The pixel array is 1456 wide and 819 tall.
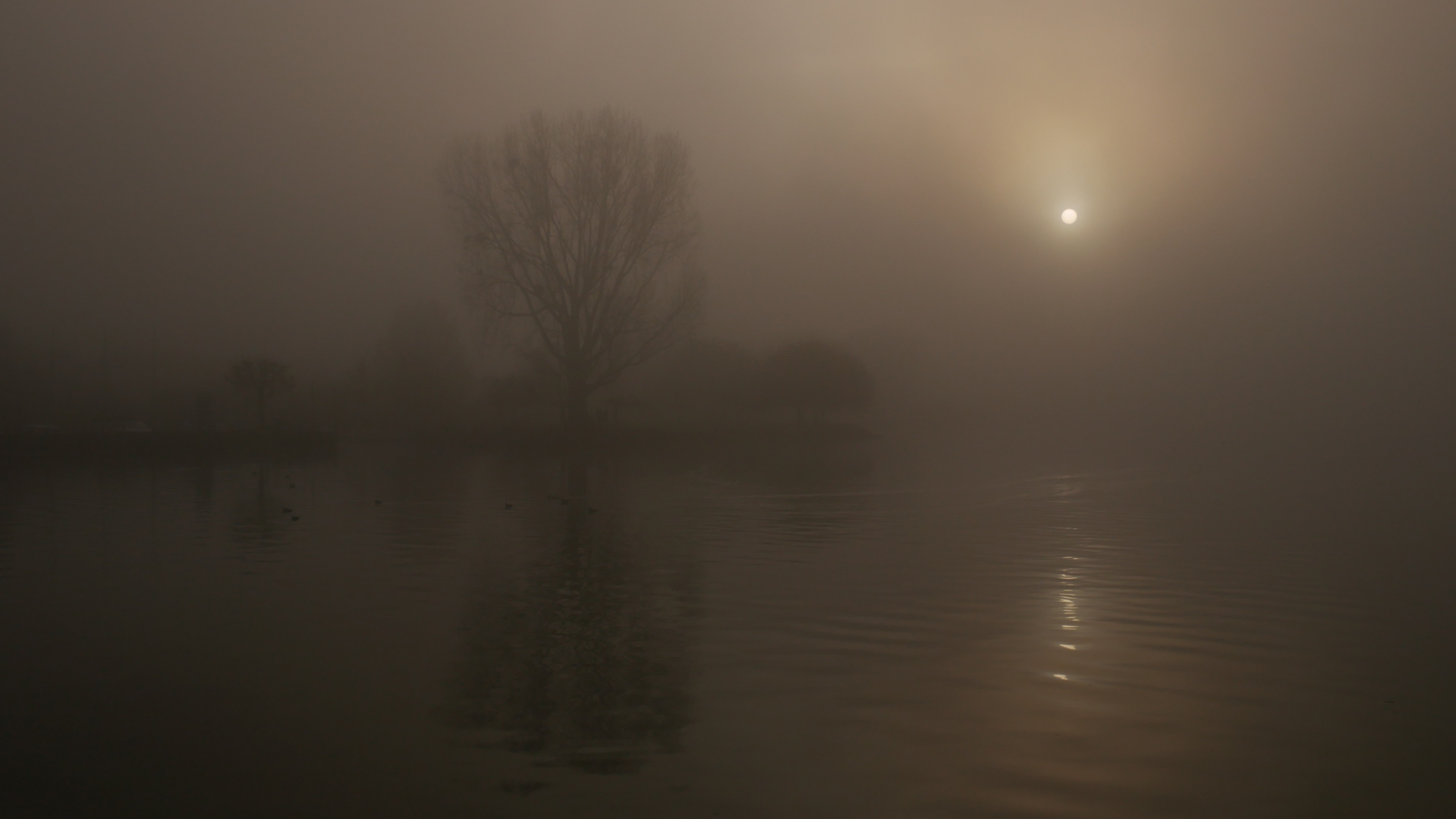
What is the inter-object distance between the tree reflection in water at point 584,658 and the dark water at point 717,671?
1.4 inches

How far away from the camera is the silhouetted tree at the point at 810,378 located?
7119cm

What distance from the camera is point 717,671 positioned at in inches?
267

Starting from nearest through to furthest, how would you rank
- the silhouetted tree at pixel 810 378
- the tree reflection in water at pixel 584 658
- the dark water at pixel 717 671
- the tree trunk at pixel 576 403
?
1. the dark water at pixel 717 671
2. the tree reflection in water at pixel 584 658
3. the tree trunk at pixel 576 403
4. the silhouetted tree at pixel 810 378

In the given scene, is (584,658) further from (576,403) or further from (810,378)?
(810,378)

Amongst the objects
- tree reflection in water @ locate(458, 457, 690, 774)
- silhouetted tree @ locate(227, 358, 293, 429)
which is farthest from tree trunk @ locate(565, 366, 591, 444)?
tree reflection in water @ locate(458, 457, 690, 774)

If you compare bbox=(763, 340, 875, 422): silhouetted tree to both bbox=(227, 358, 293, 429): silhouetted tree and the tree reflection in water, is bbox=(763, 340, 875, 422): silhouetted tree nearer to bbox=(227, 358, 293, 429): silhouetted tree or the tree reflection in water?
bbox=(227, 358, 293, 429): silhouetted tree

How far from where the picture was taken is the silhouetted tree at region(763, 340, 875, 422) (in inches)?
2803

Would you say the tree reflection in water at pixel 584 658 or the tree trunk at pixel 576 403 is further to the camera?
the tree trunk at pixel 576 403

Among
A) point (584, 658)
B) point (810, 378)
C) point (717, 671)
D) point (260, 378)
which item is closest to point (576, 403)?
point (260, 378)

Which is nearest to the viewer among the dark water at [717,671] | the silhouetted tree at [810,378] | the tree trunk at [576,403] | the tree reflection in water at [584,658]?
the dark water at [717,671]

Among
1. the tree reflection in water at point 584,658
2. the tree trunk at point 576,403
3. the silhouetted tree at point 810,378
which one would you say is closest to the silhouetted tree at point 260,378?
the tree trunk at point 576,403

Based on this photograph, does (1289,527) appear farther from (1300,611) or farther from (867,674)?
(867,674)

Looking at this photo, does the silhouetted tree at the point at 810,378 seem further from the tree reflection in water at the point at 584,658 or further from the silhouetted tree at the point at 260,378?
the tree reflection in water at the point at 584,658

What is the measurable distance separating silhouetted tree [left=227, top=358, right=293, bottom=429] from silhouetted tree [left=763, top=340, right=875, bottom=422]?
32.5 meters
